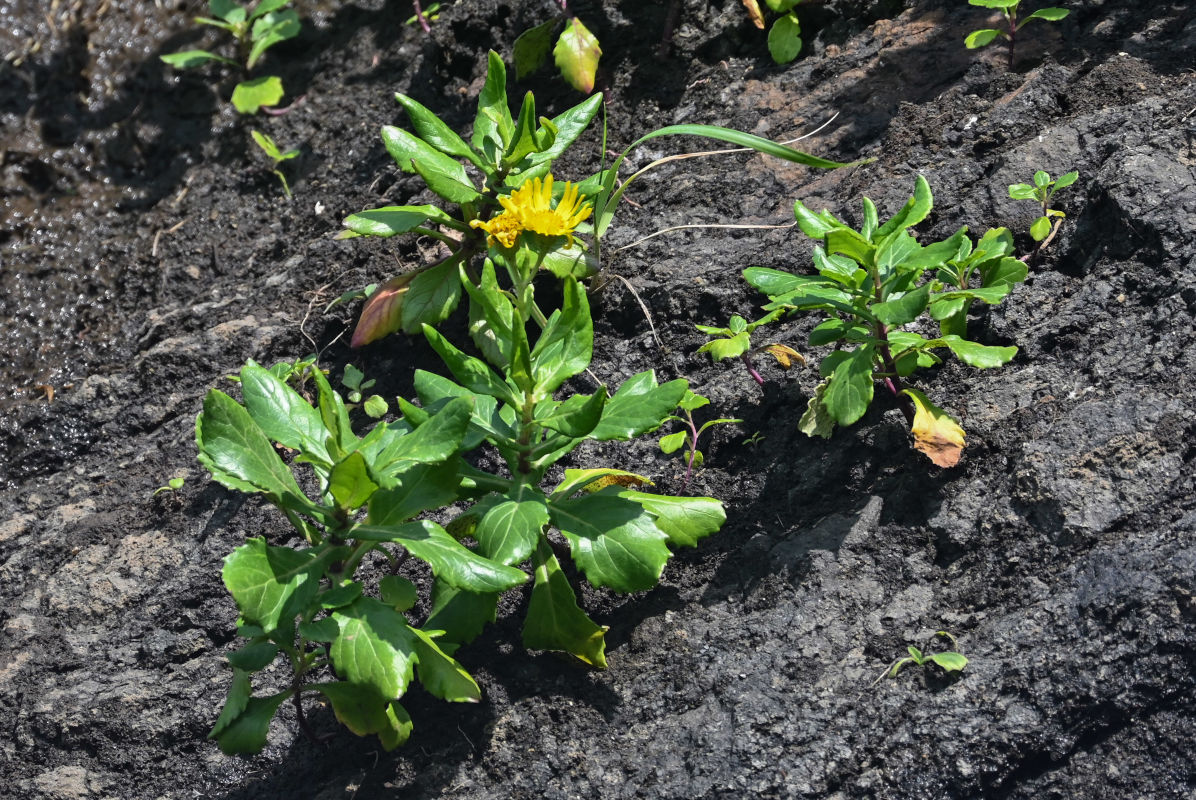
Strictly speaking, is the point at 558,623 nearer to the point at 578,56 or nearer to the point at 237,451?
the point at 237,451

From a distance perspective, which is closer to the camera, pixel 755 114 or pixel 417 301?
pixel 417 301

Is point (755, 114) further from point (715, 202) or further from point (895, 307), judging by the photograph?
point (895, 307)

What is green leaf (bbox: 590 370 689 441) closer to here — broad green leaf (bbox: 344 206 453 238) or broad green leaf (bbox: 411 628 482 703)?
broad green leaf (bbox: 411 628 482 703)

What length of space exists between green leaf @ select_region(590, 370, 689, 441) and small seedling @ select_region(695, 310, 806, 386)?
19.2 inches

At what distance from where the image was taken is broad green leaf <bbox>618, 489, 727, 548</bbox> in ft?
7.58

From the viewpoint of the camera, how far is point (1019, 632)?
215 cm

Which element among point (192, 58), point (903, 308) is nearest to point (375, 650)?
point (903, 308)

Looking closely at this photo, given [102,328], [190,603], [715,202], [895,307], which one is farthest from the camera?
[102,328]

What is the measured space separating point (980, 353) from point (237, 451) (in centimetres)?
165

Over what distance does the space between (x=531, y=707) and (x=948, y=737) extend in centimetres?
91

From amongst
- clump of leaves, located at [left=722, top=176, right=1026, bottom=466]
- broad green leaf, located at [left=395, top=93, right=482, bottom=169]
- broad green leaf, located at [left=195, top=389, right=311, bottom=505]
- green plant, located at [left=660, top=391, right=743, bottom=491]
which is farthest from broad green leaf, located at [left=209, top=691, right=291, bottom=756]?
broad green leaf, located at [left=395, top=93, right=482, bottom=169]

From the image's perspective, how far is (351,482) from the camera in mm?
2076

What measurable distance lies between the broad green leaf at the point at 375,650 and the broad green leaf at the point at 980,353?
1.38 metres

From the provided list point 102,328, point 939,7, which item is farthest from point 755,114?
point 102,328
